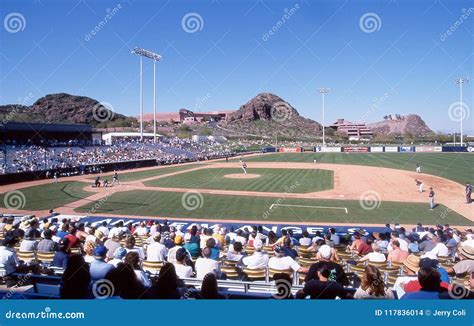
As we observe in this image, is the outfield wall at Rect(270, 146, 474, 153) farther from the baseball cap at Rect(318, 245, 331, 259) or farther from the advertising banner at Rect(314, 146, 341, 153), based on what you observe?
the baseball cap at Rect(318, 245, 331, 259)

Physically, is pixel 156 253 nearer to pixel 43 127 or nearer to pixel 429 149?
pixel 43 127

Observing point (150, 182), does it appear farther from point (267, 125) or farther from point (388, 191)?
point (267, 125)

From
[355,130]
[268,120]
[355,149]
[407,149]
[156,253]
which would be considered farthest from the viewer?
[355,130]

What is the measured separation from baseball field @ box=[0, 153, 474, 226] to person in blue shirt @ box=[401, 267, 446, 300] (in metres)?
13.7

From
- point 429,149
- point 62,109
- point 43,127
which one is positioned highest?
point 62,109

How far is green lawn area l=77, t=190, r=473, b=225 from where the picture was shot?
64.4ft

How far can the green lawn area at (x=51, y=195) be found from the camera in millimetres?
23953

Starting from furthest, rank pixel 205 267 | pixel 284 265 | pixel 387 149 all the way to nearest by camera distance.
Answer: pixel 387 149 < pixel 284 265 < pixel 205 267

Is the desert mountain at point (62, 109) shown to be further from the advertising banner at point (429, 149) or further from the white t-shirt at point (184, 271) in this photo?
the white t-shirt at point (184, 271)

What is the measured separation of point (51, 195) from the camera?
89.8 ft

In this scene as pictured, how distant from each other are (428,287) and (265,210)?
54.3 ft

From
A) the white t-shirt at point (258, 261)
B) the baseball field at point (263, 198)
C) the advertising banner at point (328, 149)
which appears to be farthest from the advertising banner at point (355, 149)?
the white t-shirt at point (258, 261)

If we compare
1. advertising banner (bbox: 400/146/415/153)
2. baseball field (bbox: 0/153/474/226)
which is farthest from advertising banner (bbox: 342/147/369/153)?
baseball field (bbox: 0/153/474/226)

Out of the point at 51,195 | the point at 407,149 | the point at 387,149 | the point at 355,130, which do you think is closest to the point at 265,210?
the point at 51,195
